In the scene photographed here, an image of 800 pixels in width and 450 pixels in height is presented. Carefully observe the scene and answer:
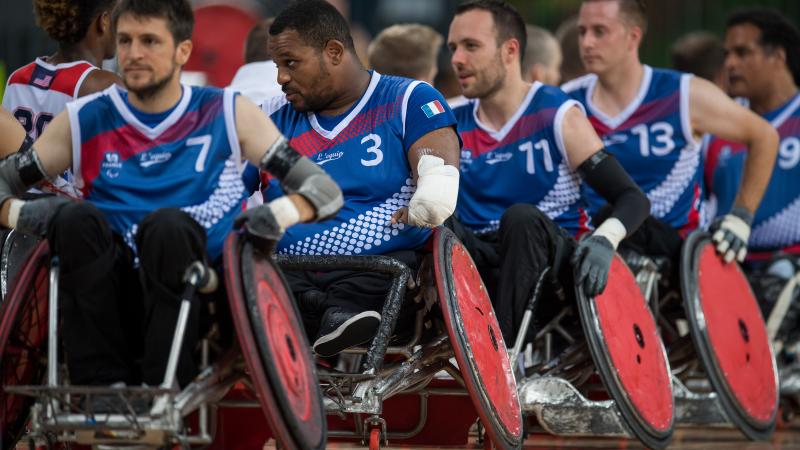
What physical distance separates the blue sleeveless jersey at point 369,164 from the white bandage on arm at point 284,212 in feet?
3.05

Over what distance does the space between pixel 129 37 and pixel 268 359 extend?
119 cm

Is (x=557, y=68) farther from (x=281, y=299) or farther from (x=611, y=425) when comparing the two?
(x=281, y=299)

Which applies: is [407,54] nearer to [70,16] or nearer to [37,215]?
[70,16]

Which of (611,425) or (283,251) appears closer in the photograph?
(283,251)

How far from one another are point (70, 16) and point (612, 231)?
87.4 inches


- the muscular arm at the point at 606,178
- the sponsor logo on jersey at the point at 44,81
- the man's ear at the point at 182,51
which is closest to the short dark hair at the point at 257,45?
the sponsor logo on jersey at the point at 44,81

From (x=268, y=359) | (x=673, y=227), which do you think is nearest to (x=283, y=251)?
(x=268, y=359)

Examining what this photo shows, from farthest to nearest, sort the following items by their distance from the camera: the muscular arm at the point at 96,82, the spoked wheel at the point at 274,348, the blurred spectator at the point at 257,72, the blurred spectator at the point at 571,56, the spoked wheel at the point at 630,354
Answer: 1. the blurred spectator at the point at 571,56
2. the blurred spectator at the point at 257,72
3. the muscular arm at the point at 96,82
4. the spoked wheel at the point at 630,354
5. the spoked wheel at the point at 274,348

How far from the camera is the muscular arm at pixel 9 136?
5543mm

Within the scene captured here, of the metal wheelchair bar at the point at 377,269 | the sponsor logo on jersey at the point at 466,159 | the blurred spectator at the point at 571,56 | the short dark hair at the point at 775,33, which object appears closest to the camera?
the metal wheelchair bar at the point at 377,269

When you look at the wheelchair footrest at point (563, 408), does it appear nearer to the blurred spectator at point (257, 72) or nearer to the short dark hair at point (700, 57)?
the blurred spectator at point (257, 72)

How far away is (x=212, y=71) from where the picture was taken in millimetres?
9328

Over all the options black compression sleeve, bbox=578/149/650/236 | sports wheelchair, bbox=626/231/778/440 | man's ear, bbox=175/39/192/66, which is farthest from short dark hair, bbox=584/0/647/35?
man's ear, bbox=175/39/192/66

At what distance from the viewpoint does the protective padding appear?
5.06 meters
